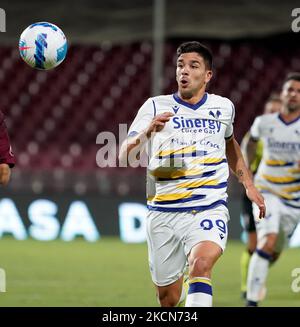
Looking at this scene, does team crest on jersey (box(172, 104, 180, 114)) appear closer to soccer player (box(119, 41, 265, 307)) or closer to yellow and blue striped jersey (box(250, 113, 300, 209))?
soccer player (box(119, 41, 265, 307))

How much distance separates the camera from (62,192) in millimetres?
13750

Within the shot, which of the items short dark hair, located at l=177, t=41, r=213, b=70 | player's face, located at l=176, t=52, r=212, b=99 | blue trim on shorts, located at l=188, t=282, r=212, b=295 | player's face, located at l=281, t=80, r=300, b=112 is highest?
player's face, located at l=281, t=80, r=300, b=112

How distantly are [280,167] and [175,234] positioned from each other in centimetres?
322

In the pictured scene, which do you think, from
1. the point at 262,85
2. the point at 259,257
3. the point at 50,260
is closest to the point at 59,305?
the point at 259,257

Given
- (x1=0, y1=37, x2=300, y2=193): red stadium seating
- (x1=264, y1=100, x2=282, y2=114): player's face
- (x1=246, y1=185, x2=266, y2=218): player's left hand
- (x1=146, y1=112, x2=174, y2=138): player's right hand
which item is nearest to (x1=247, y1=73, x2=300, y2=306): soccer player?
(x1=264, y1=100, x2=282, y2=114): player's face

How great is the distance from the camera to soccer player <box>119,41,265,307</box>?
602 centimetres

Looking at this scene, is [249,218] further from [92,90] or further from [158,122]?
[92,90]

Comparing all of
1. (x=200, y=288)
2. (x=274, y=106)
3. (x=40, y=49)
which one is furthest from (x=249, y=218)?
(x=200, y=288)

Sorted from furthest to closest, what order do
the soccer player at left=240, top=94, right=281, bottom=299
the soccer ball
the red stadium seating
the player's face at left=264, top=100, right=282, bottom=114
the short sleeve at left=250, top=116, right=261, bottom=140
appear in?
1. the red stadium seating
2. the player's face at left=264, top=100, right=282, bottom=114
3. the soccer player at left=240, top=94, right=281, bottom=299
4. the short sleeve at left=250, top=116, right=261, bottom=140
5. the soccer ball

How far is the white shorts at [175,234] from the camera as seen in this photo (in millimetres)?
5949

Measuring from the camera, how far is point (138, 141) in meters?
5.71

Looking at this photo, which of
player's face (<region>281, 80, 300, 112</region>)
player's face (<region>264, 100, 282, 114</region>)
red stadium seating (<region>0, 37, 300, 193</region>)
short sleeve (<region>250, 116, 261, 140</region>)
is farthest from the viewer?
red stadium seating (<region>0, 37, 300, 193</region>)

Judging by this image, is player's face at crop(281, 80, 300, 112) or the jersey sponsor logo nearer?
the jersey sponsor logo
